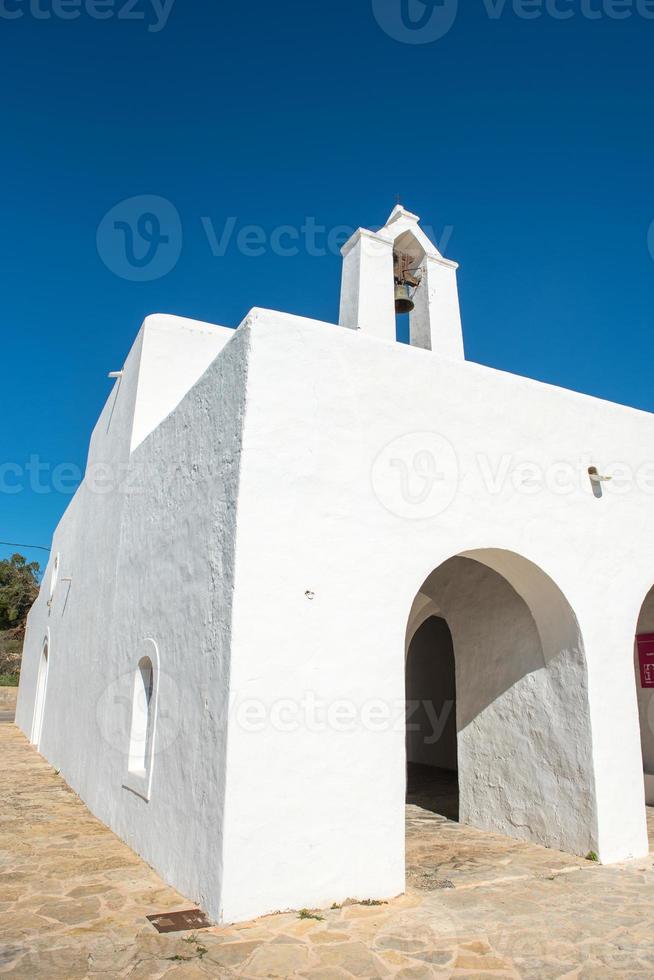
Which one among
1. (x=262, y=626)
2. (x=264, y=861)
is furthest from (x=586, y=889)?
(x=262, y=626)

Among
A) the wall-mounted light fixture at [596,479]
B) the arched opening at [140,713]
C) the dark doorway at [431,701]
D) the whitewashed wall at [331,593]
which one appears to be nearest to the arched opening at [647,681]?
the whitewashed wall at [331,593]

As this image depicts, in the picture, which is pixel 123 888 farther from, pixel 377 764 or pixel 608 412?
pixel 608 412

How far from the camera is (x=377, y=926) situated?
12.7ft

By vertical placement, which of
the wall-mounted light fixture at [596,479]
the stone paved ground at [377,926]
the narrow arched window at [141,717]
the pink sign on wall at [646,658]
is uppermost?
the wall-mounted light fixture at [596,479]

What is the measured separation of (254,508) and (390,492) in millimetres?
1097

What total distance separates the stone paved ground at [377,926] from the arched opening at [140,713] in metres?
0.75

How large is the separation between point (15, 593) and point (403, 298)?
112 ft

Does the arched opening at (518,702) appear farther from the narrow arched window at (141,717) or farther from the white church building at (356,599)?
the narrow arched window at (141,717)

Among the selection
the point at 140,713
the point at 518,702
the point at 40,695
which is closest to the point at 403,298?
the point at 518,702

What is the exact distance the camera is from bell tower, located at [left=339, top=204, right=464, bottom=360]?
21.6 feet

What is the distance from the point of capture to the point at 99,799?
282 inches

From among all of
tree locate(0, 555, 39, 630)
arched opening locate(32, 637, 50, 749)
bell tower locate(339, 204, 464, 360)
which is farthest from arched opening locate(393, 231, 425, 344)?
tree locate(0, 555, 39, 630)

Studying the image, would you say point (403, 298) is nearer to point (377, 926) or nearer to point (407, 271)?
point (407, 271)

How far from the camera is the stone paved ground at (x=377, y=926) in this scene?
3.40m
